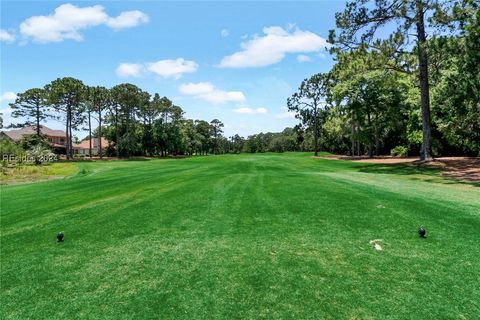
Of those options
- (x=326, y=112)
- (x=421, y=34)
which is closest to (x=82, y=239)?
(x=421, y=34)

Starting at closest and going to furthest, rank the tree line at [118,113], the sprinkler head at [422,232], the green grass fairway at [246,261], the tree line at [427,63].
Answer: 1. the green grass fairway at [246,261]
2. the sprinkler head at [422,232]
3. the tree line at [427,63]
4. the tree line at [118,113]

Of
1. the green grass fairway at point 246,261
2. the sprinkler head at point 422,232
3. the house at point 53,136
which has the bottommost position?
the green grass fairway at point 246,261

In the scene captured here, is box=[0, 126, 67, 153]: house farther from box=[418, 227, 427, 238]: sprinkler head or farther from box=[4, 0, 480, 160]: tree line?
box=[418, 227, 427, 238]: sprinkler head

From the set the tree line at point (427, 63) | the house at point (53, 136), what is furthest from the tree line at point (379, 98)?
the house at point (53, 136)

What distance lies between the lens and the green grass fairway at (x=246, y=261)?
151 inches

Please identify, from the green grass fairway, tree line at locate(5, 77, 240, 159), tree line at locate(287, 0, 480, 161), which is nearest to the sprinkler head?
the green grass fairway

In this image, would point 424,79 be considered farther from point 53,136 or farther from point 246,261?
point 53,136

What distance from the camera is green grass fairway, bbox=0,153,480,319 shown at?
383 cm

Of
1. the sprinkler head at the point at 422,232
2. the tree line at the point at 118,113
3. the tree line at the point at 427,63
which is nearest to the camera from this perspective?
the sprinkler head at the point at 422,232

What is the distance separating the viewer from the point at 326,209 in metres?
8.00

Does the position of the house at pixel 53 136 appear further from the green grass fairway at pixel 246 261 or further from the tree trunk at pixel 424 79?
the green grass fairway at pixel 246 261

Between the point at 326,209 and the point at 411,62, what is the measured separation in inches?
720

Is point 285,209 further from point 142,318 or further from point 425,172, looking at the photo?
point 425,172

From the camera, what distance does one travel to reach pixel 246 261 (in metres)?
5.06
